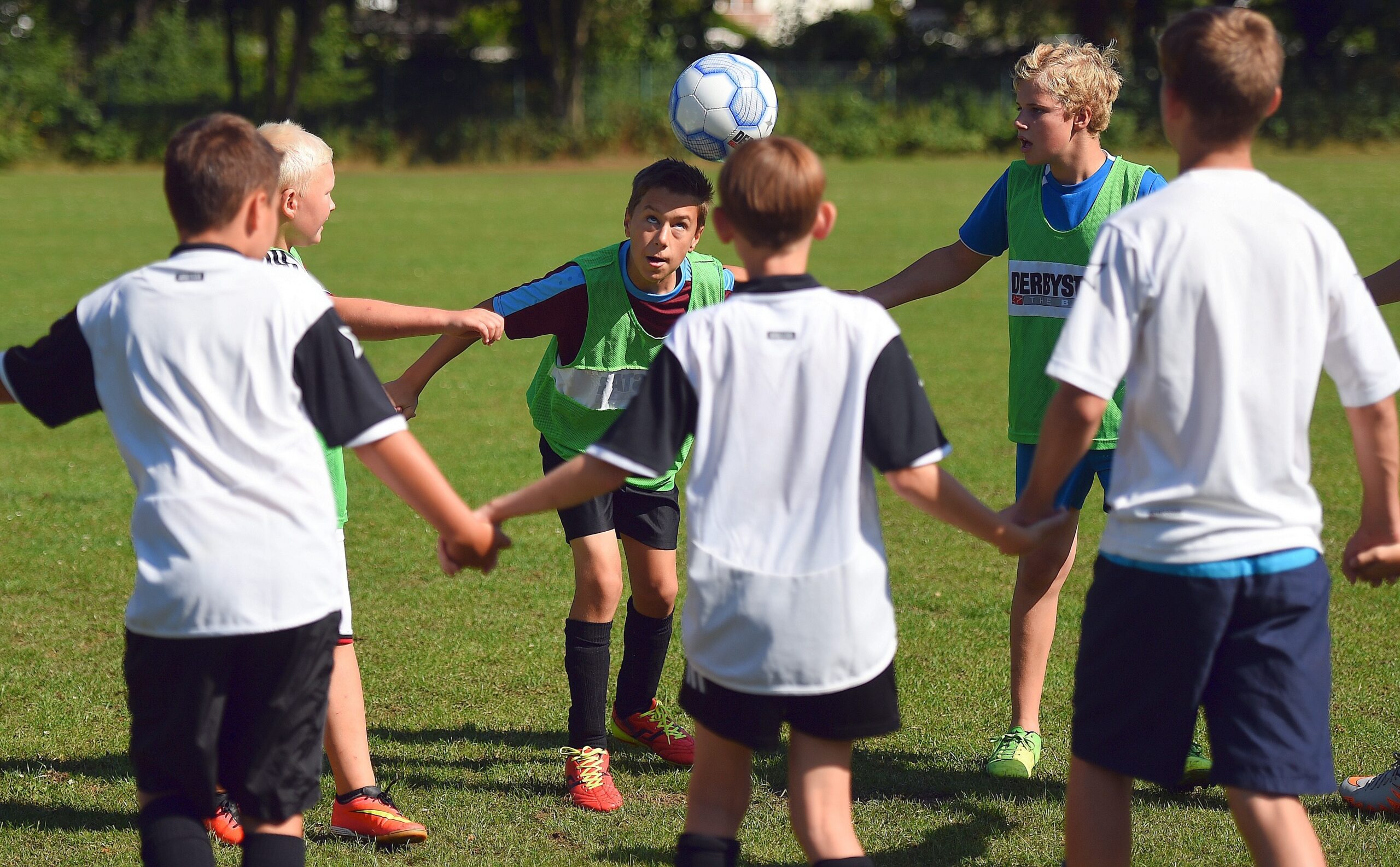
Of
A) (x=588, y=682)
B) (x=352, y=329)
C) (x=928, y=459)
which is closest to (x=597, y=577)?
(x=588, y=682)

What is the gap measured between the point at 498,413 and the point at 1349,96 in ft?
116

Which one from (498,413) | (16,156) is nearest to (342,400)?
(498,413)

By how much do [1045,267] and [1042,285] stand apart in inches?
2.2

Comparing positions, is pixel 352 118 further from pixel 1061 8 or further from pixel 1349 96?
pixel 1349 96

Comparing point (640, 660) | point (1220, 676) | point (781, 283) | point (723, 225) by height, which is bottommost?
point (640, 660)

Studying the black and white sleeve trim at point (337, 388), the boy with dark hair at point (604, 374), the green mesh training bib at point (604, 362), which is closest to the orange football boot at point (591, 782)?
the boy with dark hair at point (604, 374)

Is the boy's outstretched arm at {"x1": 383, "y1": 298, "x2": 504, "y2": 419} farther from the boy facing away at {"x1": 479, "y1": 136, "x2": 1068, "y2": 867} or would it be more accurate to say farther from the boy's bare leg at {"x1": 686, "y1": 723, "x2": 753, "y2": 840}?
the boy's bare leg at {"x1": 686, "y1": 723, "x2": 753, "y2": 840}

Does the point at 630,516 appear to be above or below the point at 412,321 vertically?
below

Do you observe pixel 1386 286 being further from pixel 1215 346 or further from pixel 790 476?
pixel 790 476

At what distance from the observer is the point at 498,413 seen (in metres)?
10.2

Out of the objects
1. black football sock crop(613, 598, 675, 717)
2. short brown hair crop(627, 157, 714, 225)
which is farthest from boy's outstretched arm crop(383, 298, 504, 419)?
black football sock crop(613, 598, 675, 717)

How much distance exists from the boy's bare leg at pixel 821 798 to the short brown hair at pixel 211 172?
1.53 m

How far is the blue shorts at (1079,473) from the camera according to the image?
4.13 metres

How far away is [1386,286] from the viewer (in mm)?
3773
